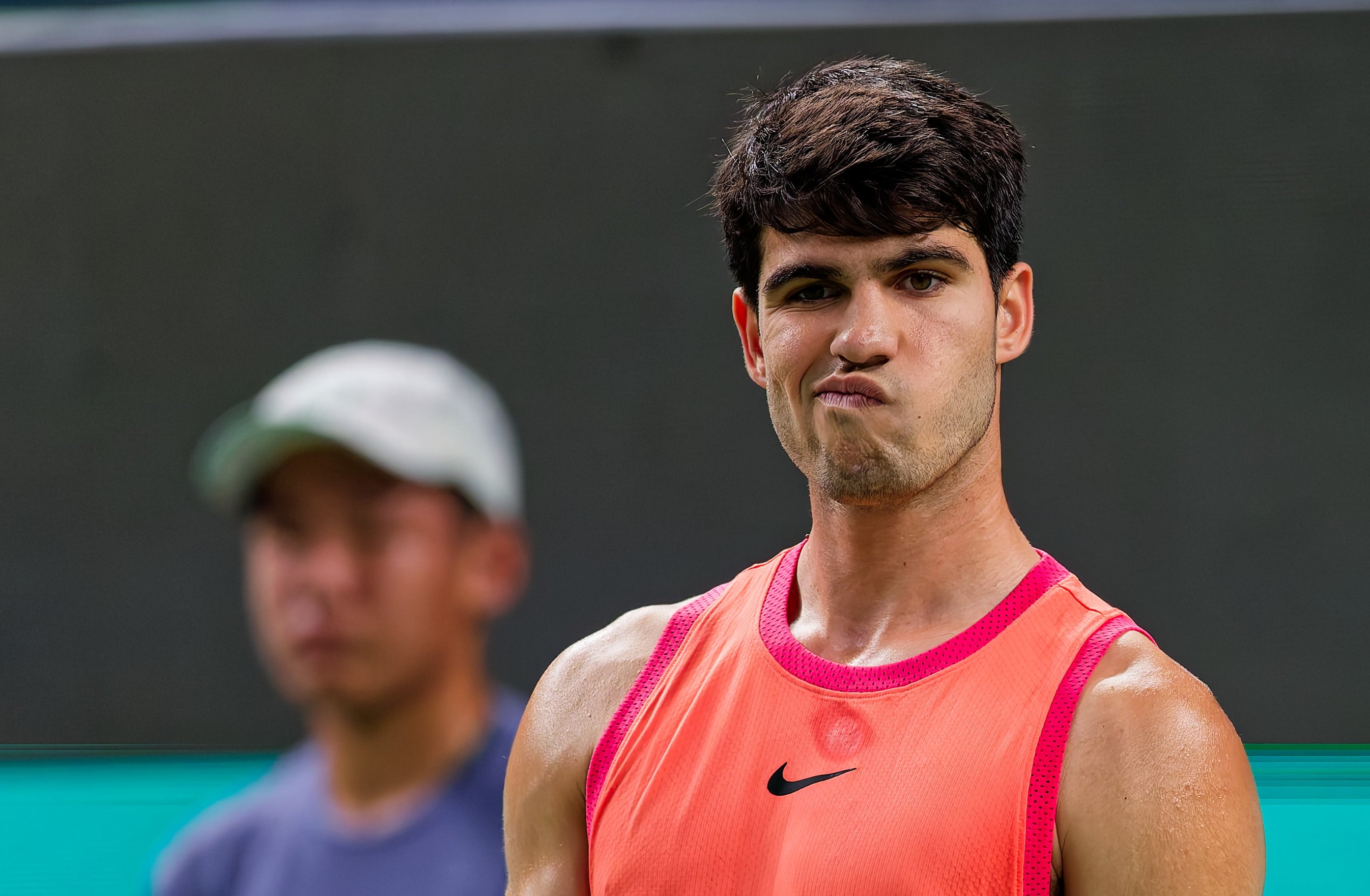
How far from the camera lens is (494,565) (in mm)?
791

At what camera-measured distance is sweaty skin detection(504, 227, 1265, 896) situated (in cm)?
96

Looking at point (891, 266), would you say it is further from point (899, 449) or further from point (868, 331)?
point (899, 449)

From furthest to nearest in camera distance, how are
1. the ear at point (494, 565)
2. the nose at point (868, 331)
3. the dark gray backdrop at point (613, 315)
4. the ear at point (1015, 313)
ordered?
the dark gray backdrop at point (613, 315) → the ear at point (1015, 313) → the nose at point (868, 331) → the ear at point (494, 565)

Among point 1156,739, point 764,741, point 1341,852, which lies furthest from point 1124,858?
point 1341,852

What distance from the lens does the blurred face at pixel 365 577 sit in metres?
0.70

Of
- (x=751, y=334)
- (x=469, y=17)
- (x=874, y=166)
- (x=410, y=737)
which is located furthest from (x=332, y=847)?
(x=469, y=17)

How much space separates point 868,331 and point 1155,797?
45 centimetres

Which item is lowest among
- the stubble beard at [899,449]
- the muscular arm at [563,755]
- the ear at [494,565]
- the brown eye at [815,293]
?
the muscular arm at [563,755]

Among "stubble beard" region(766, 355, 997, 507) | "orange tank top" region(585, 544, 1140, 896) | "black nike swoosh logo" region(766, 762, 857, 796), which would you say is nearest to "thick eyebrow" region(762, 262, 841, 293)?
"stubble beard" region(766, 355, 997, 507)

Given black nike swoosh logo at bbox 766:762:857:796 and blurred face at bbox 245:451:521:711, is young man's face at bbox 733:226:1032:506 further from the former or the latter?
blurred face at bbox 245:451:521:711

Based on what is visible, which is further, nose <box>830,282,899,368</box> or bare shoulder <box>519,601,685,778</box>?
bare shoulder <box>519,601,685,778</box>

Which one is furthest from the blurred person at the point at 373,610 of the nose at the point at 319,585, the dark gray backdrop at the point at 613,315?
the dark gray backdrop at the point at 613,315

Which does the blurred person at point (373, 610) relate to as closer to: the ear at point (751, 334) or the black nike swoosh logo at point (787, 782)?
the black nike swoosh logo at point (787, 782)

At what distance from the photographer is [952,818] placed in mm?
1002
